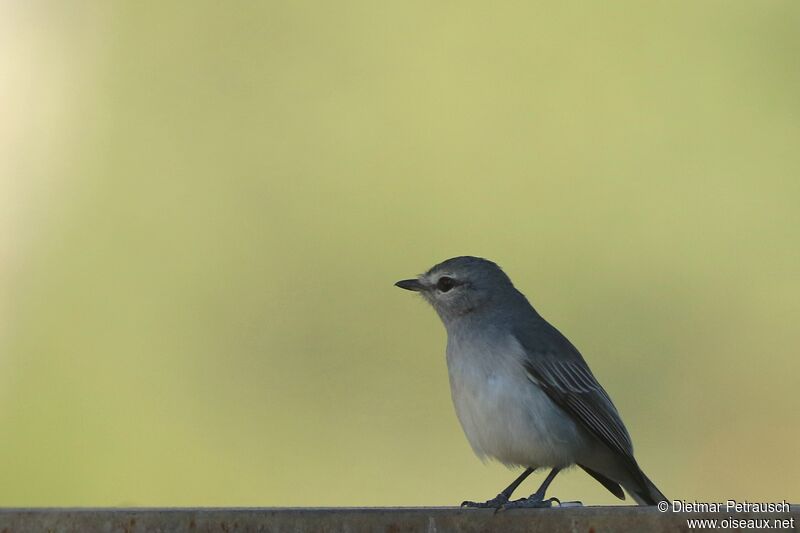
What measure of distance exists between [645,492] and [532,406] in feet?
2.41

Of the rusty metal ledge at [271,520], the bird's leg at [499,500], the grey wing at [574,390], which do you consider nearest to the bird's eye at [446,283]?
the grey wing at [574,390]

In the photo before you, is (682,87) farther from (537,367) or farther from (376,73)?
(537,367)

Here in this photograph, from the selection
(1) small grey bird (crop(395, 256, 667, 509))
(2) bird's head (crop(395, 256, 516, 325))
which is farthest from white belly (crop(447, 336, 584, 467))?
(2) bird's head (crop(395, 256, 516, 325))

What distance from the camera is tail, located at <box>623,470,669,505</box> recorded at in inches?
214

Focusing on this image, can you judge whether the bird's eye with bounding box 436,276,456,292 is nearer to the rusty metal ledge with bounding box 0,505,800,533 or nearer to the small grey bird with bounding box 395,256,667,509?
the small grey bird with bounding box 395,256,667,509

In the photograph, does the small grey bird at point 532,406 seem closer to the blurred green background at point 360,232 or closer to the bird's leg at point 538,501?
the bird's leg at point 538,501

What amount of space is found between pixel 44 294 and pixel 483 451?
5375mm

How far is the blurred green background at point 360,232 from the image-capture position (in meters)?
8.95

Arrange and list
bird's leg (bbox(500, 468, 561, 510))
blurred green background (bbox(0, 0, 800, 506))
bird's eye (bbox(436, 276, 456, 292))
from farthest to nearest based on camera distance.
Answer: blurred green background (bbox(0, 0, 800, 506))
bird's eye (bbox(436, 276, 456, 292))
bird's leg (bbox(500, 468, 561, 510))

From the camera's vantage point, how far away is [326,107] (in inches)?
421

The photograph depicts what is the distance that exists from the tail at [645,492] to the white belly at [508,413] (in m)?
0.36

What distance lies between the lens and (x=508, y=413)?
5.17 metres

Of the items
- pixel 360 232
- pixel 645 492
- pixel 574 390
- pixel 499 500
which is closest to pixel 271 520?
pixel 499 500

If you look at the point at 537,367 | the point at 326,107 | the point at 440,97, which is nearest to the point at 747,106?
the point at 440,97
